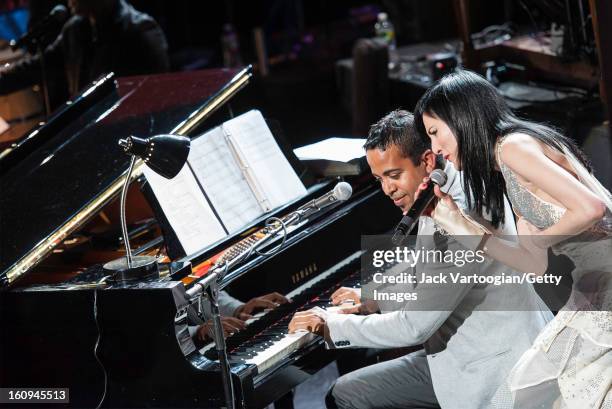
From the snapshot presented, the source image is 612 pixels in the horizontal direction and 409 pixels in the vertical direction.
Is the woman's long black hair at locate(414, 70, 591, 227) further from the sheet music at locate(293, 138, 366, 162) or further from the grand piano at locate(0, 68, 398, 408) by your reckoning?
the sheet music at locate(293, 138, 366, 162)

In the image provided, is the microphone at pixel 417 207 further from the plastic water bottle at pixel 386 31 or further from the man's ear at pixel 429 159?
the plastic water bottle at pixel 386 31

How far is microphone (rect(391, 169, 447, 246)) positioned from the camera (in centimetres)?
279

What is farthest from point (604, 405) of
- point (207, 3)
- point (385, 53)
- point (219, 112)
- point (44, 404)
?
point (207, 3)

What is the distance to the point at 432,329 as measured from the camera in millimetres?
3025

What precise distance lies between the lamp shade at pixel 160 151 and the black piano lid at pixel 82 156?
0.48m

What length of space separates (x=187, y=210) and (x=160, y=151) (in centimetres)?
58

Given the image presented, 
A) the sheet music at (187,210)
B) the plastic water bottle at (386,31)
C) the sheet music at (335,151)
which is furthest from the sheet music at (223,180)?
the plastic water bottle at (386,31)

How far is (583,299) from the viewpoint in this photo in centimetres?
296

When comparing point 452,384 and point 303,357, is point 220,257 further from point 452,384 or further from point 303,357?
point 452,384

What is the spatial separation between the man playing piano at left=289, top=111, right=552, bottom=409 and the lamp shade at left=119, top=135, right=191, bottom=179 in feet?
2.24

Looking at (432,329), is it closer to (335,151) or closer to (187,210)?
(187,210)

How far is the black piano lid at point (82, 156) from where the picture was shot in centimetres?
343

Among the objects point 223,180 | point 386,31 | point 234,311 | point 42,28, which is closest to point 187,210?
point 223,180

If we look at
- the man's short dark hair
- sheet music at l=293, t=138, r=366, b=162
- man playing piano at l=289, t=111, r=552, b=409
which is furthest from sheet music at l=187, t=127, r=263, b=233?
the man's short dark hair
